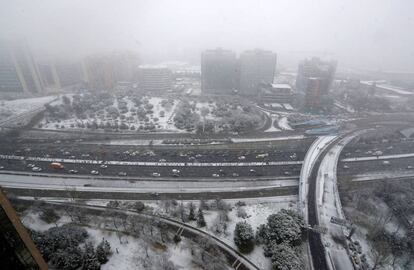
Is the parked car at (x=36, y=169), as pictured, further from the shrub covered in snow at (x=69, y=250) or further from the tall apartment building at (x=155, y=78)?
the tall apartment building at (x=155, y=78)

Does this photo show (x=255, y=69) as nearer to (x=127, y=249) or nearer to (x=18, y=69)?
(x=127, y=249)

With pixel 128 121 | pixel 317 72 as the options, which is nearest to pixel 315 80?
pixel 317 72

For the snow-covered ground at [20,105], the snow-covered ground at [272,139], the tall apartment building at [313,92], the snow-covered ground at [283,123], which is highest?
the tall apartment building at [313,92]

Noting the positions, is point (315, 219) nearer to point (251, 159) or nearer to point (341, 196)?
point (341, 196)

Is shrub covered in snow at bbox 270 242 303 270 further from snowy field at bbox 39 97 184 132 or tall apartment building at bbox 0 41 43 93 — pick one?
tall apartment building at bbox 0 41 43 93

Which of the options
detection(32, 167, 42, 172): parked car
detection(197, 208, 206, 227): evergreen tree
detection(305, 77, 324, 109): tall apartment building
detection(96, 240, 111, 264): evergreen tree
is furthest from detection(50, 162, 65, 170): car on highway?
detection(305, 77, 324, 109): tall apartment building

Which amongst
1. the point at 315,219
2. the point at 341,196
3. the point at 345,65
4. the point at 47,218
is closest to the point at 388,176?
the point at 341,196

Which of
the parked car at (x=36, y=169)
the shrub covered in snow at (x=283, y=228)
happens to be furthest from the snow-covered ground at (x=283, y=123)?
the parked car at (x=36, y=169)
